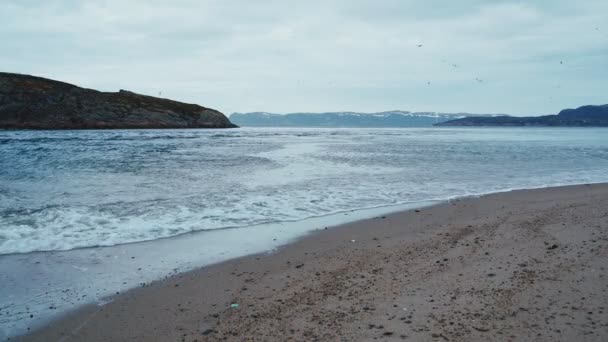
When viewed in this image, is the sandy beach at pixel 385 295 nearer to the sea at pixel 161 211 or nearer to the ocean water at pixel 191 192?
the sea at pixel 161 211

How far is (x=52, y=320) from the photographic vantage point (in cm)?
491

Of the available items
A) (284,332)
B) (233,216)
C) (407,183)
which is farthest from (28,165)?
(284,332)

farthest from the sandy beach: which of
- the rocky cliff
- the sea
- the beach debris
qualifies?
the rocky cliff

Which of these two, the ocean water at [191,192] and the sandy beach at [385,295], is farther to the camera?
the ocean water at [191,192]

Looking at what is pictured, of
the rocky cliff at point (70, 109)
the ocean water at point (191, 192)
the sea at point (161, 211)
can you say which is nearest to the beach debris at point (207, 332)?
the sea at point (161, 211)

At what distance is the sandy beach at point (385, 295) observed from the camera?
4477 millimetres

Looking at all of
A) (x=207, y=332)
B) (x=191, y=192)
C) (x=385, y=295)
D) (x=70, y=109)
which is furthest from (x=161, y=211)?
(x=70, y=109)

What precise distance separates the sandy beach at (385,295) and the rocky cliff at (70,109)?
94.9m

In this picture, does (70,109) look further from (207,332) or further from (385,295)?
(385,295)

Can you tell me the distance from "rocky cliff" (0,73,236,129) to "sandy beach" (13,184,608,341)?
94.9 m

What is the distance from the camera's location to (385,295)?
5.37m

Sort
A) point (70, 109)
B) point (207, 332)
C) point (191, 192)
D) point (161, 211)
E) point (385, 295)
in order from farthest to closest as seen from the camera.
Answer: point (70, 109) < point (191, 192) < point (161, 211) < point (385, 295) < point (207, 332)

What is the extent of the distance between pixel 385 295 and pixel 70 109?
338 feet

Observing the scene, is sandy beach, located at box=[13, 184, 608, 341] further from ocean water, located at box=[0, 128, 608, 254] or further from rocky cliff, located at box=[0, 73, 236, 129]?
rocky cliff, located at box=[0, 73, 236, 129]
